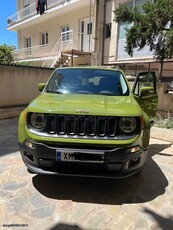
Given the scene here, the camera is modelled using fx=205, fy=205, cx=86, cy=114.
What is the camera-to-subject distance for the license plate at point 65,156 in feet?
8.24

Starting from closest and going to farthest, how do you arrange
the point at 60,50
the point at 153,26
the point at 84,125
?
the point at 84,125 → the point at 153,26 → the point at 60,50

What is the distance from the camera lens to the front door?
48.0ft

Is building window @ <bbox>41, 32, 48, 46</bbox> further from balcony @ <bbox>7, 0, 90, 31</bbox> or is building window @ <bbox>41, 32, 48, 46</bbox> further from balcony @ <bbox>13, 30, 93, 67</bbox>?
balcony @ <bbox>7, 0, 90, 31</bbox>

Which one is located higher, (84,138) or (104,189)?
(84,138)

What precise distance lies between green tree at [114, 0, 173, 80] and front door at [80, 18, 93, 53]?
797cm

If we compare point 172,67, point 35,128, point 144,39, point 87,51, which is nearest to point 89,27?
point 87,51

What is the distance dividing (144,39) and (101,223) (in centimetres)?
593

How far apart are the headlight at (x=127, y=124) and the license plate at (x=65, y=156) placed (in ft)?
2.32

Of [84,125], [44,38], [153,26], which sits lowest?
[84,125]

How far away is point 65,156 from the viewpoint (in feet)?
8.27

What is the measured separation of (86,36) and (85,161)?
14.0m

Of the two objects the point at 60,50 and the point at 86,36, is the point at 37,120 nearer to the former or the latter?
the point at 60,50

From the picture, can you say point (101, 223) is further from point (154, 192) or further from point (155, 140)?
point (155, 140)

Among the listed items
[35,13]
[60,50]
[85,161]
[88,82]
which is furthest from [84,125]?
[35,13]
